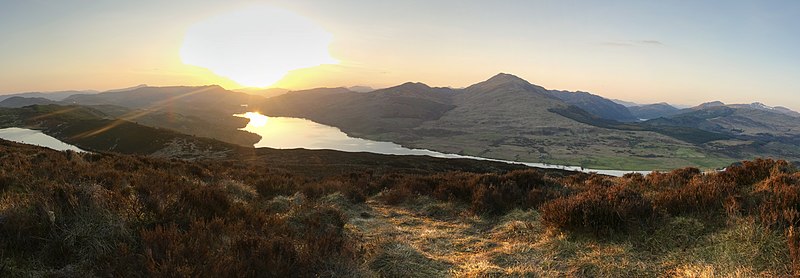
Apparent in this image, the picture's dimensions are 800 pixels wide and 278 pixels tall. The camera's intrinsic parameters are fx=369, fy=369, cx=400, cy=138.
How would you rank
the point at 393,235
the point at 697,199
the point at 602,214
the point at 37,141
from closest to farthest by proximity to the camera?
the point at 602,214 < the point at 697,199 < the point at 393,235 < the point at 37,141

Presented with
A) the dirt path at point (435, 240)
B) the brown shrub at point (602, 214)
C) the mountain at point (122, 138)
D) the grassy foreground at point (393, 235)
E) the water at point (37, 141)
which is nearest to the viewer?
the grassy foreground at point (393, 235)

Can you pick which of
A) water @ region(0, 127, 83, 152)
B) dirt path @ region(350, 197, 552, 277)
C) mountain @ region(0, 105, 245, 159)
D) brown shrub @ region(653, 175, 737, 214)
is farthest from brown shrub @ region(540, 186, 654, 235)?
water @ region(0, 127, 83, 152)

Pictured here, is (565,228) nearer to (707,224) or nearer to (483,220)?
(707,224)

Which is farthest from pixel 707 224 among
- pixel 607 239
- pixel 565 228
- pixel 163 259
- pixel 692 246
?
pixel 163 259

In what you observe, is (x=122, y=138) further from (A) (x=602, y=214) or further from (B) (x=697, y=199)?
(B) (x=697, y=199)

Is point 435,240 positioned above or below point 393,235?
above

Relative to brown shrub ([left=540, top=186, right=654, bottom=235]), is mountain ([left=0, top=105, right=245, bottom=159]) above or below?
below

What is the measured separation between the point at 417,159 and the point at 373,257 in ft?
138

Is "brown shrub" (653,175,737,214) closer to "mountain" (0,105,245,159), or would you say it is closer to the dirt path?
the dirt path

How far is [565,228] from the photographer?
7273mm

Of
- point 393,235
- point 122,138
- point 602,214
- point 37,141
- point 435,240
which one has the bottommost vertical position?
point 122,138

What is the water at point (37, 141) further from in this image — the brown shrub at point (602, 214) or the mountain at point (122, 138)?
the brown shrub at point (602, 214)

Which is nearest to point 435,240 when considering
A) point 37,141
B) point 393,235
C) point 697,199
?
point 393,235

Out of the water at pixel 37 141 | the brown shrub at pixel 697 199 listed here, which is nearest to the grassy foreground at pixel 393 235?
the brown shrub at pixel 697 199
